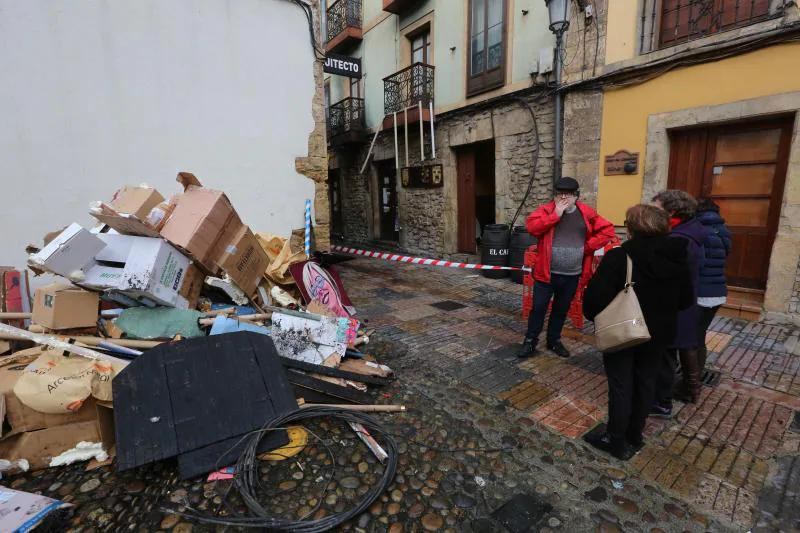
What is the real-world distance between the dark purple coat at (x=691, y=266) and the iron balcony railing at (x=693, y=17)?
157 inches

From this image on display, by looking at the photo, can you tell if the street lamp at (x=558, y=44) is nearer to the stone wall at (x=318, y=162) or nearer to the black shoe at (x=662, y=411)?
the stone wall at (x=318, y=162)

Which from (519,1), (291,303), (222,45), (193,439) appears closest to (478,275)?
(291,303)

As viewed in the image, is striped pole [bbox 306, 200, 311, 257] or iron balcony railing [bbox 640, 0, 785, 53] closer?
iron balcony railing [bbox 640, 0, 785, 53]

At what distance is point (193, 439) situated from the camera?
240cm

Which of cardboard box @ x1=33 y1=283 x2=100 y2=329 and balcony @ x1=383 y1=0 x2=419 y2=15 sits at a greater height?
balcony @ x1=383 y1=0 x2=419 y2=15

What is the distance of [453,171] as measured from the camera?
9703mm

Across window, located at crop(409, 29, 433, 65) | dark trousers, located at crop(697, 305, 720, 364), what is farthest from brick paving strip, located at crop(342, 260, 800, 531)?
window, located at crop(409, 29, 433, 65)

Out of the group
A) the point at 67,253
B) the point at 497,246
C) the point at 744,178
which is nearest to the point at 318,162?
the point at 497,246

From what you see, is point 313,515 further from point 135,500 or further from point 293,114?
point 293,114

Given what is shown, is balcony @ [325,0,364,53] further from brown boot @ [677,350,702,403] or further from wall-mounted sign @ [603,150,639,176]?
brown boot @ [677,350,702,403]

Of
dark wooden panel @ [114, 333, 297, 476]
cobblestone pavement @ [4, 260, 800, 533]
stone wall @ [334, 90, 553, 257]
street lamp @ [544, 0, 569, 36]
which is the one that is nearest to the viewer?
cobblestone pavement @ [4, 260, 800, 533]

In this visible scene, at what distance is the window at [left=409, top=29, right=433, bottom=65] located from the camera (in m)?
10.2

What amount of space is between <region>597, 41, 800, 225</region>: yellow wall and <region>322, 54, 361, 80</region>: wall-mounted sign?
4.70 meters

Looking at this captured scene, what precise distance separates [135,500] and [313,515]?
1.01 metres
